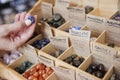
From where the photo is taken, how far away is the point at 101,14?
102 cm

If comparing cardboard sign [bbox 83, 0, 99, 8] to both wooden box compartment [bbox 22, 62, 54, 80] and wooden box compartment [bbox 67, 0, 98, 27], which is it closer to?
wooden box compartment [bbox 67, 0, 98, 27]

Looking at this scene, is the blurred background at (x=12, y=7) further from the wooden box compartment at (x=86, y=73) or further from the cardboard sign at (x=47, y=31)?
the wooden box compartment at (x=86, y=73)

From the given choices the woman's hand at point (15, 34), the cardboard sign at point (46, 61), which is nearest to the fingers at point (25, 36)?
the woman's hand at point (15, 34)

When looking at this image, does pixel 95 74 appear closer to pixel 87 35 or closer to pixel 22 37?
pixel 87 35

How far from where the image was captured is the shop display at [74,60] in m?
0.85

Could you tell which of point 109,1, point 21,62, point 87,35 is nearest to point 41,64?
point 21,62

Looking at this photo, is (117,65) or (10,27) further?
(10,27)

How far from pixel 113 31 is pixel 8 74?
1.55 feet

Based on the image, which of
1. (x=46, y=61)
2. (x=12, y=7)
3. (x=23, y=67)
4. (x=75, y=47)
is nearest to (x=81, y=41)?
(x=75, y=47)

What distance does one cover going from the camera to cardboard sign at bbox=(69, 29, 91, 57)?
2.79ft

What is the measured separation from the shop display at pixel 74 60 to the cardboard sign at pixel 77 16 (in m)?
0.19

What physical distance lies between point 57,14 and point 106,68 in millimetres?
397

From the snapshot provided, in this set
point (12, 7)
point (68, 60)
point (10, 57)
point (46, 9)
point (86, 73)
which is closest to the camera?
point (86, 73)

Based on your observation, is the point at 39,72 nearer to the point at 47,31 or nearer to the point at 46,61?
the point at 46,61
